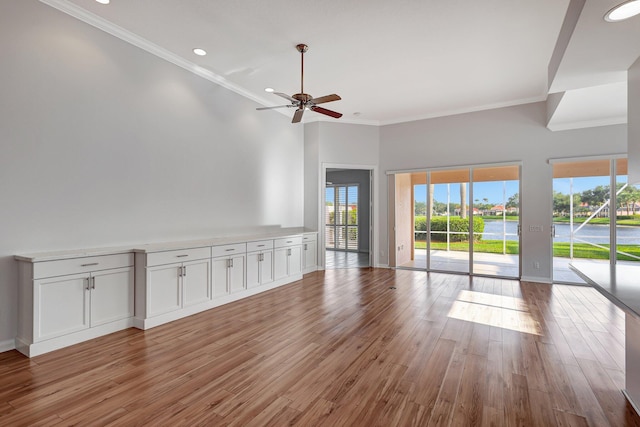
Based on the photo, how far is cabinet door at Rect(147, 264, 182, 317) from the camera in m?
3.57

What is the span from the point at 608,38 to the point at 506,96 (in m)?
3.77

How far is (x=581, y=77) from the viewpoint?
3096 millimetres

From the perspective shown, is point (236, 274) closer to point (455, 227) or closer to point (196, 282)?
point (196, 282)

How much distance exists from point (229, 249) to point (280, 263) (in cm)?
131

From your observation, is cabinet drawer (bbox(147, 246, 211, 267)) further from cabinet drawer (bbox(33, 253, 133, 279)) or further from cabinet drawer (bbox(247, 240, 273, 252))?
cabinet drawer (bbox(247, 240, 273, 252))

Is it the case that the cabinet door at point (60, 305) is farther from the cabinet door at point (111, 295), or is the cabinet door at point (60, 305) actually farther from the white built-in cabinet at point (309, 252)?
the white built-in cabinet at point (309, 252)

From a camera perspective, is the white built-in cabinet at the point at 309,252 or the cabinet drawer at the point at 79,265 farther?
the white built-in cabinet at the point at 309,252

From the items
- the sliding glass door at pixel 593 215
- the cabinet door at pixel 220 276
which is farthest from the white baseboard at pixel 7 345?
the sliding glass door at pixel 593 215

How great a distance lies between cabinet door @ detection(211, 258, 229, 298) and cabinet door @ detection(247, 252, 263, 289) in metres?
0.45

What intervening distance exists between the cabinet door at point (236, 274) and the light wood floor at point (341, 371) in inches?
14.8

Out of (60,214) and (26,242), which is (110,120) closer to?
(60,214)

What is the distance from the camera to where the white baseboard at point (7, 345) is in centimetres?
293

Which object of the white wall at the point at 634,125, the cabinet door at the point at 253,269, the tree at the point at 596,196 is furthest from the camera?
the tree at the point at 596,196

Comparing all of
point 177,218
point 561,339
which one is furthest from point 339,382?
point 177,218
